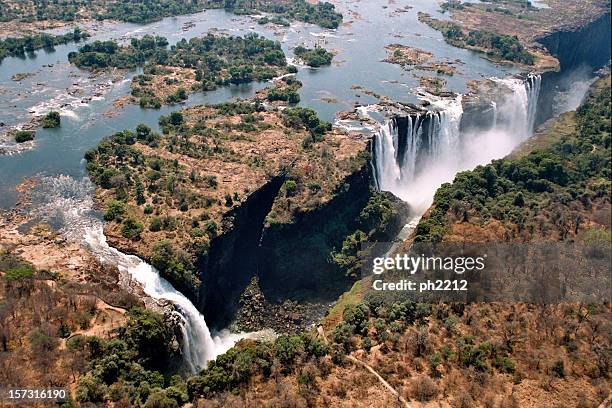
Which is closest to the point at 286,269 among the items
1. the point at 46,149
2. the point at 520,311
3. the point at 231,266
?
the point at 231,266

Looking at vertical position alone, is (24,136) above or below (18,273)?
above

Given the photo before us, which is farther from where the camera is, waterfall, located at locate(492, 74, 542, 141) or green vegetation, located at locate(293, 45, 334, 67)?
green vegetation, located at locate(293, 45, 334, 67)

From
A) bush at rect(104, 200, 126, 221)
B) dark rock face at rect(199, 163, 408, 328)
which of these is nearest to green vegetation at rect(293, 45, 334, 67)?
dark rock face at rect(199, 163, 408, 328)

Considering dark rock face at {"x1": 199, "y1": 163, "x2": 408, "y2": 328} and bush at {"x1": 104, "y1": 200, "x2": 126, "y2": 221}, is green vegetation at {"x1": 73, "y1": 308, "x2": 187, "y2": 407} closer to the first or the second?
dark rock face at {"x1": 199, "y1": 163, "x2": 408, "y2": 328}

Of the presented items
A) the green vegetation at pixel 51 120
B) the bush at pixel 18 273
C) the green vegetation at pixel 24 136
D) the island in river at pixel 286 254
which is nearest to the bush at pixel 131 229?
the island in river at pixel 286 254

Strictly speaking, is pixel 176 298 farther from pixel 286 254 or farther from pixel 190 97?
pixel 190 97

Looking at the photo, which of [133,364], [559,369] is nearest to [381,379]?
[559,369]
